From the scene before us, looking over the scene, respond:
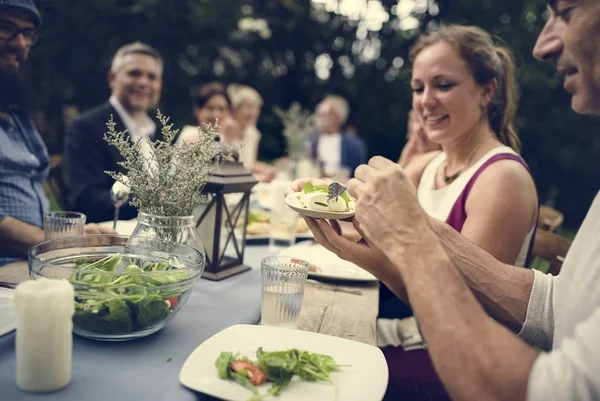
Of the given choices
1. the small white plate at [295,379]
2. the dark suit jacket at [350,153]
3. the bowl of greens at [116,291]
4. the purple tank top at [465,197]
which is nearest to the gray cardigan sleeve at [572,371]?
the small white plate at [295,379]

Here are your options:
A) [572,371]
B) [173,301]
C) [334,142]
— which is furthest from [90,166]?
[334,142]

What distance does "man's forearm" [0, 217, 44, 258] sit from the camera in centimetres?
167

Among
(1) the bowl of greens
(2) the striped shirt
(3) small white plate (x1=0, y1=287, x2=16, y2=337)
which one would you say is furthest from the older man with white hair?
(2) the striped shirt

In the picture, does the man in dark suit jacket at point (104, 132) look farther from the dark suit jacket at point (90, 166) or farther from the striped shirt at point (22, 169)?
the striped shirt at point (22, 169)

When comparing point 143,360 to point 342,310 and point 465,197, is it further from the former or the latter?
point 465,197

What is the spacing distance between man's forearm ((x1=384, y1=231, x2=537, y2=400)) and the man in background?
126cm

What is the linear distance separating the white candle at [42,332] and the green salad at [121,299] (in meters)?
0.13

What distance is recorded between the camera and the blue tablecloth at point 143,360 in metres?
0.85

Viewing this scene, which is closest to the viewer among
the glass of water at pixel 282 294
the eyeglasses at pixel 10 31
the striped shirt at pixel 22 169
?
the glass of water at pixel 282 294

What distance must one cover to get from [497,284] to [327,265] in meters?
0.64

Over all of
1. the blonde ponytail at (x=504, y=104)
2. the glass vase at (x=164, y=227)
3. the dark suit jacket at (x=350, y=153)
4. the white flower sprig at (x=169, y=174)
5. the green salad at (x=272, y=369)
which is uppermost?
the blonde ponytail at (x=504, y=104)

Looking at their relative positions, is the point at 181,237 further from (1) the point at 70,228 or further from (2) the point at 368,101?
(2) the point at 368,101

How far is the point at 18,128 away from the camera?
222 centimetres

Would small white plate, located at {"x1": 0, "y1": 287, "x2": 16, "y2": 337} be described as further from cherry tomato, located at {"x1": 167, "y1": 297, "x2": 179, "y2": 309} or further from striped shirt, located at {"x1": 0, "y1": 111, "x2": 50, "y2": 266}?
striped shirt, located at {"x1": 0, "y1": 111, "x2": 50, "y2": 266}
